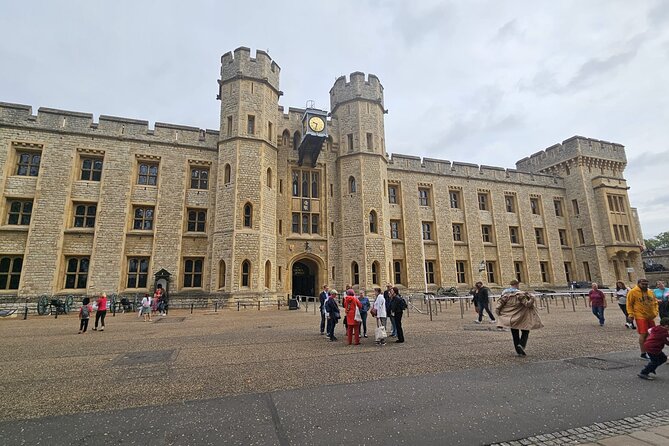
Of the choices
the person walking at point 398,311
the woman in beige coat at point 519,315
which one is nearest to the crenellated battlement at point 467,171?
the person walking at point 398,311

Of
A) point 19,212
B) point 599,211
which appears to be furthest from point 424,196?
point 19,212

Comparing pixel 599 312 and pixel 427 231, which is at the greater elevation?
pixel 427 231

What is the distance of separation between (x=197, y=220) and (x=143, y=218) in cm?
323

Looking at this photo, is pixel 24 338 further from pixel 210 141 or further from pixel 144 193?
pixel 210 141

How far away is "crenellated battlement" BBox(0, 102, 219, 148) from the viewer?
18.9 m

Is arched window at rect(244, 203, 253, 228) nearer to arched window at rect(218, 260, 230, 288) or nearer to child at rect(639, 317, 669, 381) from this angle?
arched window at rect(218, 260, 230, 288)

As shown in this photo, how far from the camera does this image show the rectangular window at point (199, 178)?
71.9ft

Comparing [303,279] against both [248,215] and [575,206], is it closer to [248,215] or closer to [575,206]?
[248,215]

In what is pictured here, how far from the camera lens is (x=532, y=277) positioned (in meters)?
28.7

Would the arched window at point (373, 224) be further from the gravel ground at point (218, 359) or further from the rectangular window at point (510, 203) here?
the rectangular window at point (510, 203)

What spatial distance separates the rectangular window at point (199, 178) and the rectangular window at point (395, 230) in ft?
46.9

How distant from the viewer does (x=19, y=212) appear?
60.4 feet

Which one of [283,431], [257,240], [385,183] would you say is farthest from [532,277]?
[283,431]

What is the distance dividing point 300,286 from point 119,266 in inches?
458
